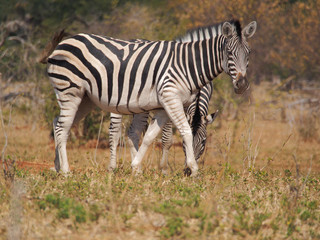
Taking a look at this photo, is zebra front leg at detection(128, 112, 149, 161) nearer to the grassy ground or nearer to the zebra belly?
the zebra belly

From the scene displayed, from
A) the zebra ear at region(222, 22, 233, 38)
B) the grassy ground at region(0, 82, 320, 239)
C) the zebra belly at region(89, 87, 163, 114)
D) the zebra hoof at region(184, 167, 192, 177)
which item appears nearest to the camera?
the grassy ground at region(0, 82, 320, 239)

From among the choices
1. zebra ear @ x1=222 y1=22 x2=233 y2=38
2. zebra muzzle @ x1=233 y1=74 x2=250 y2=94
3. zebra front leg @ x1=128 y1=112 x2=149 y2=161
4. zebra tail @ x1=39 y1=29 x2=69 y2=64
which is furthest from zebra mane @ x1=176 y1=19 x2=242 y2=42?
zebra tail @ x1=39 y1=29 x2=69 y2=64

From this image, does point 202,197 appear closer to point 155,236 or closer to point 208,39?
point 155,236

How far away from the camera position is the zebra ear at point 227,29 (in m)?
6.21

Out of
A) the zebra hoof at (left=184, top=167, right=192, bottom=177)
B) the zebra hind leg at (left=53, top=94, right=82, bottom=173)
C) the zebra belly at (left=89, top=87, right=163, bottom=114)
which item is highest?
the zebra belly at (left=89, top=87, right=163, bottom=114)

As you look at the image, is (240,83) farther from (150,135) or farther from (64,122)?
(64,122)

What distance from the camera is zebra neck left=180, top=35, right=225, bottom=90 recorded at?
6.36 meters

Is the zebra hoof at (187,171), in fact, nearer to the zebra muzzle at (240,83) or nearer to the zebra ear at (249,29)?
the zebra muzzle at (240,83)

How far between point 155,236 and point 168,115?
2.29 metres

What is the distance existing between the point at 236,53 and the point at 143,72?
1.27 m

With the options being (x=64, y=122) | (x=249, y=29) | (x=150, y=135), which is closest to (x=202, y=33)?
(x=249, y=29)

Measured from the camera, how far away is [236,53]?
241 inches

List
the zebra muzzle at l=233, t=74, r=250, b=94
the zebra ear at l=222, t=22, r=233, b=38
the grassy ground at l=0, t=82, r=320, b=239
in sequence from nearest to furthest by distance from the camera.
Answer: the grassy ground at l=0, t=82, r=320, b=239
the zebra muzzle at l=233, t=74, r=250, b=94
the zebra ear at l=222, t=22, r=233, b=38

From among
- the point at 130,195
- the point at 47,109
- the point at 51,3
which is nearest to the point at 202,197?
the point at 130,195
